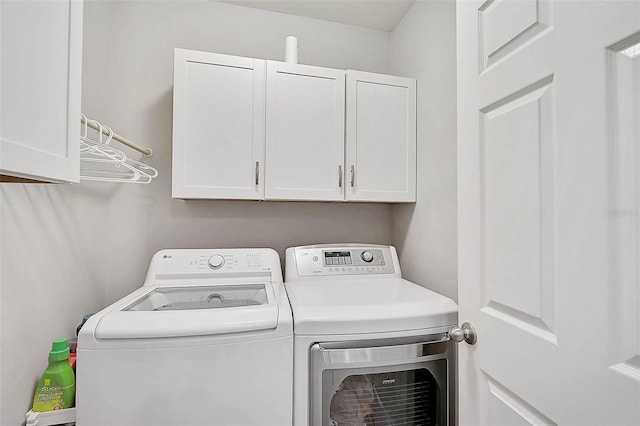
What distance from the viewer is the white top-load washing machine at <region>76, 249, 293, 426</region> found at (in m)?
0.98

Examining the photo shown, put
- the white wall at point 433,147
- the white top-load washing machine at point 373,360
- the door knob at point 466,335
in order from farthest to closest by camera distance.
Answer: the white wall at point 433,147, the white top-load washing machine at point 373,360, the door knob at point 466,335

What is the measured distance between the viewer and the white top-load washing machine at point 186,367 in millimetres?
977

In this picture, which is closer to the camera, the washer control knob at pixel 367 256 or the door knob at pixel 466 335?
the door knob at pixel 466 335

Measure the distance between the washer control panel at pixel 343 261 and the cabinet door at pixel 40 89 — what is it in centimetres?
117

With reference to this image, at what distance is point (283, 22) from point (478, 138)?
1.66 m

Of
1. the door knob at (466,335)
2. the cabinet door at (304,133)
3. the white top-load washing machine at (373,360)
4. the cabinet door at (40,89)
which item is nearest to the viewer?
the cabinet door at (40,89)

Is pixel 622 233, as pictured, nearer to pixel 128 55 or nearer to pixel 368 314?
pixel 368 314

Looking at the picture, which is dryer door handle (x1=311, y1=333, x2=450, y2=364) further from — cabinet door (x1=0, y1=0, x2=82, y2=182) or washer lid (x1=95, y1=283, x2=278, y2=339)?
cabinet door (x1=0, y1=0, x2=82, y2=182)

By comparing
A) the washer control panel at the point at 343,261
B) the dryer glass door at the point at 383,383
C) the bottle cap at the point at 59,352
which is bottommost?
the dryer glass door at the point at 383,383

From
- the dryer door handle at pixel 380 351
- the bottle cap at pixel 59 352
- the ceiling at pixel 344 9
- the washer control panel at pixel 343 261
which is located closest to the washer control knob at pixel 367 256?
the washer control panel at pixel 343 261

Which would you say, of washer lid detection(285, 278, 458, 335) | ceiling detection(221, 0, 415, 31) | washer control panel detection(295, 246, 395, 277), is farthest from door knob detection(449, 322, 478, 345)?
ceiling detection(221, 0, 415, 31)

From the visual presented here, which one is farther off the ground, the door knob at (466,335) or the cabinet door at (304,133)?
the cabinet door at (304,133)

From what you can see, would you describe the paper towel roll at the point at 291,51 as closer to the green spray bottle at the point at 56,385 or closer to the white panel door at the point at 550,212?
the white panel door at the point at 550,212

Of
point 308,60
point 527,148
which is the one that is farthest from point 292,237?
point 527,148
